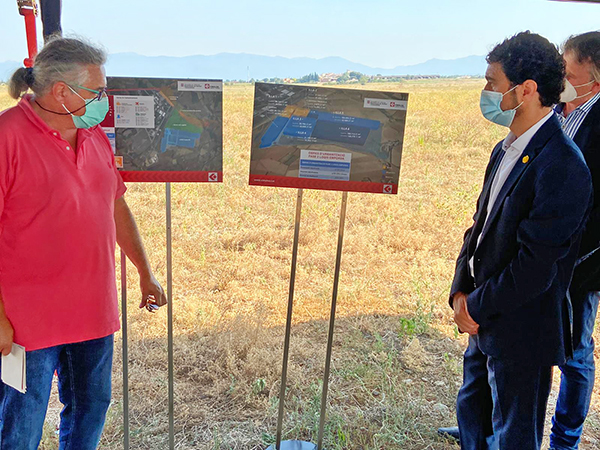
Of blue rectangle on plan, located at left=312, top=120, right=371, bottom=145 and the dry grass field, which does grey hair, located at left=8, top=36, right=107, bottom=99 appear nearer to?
the dry grass field

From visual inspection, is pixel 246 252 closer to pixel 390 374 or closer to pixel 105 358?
pixel 390 374

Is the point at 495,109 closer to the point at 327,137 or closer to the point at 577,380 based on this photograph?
the point at 327,137

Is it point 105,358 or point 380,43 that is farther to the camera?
point 380,43

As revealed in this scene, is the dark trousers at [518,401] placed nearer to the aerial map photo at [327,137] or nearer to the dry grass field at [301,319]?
the aerial map photo at [327,137]

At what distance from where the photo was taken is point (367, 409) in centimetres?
322

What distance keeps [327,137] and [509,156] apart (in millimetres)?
765

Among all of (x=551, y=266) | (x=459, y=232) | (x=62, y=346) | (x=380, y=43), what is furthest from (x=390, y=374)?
(x=380, y=43)

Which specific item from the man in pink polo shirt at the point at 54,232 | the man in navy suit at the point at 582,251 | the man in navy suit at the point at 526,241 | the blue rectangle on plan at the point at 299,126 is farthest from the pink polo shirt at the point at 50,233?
the man in navy suit at the point at 582,251

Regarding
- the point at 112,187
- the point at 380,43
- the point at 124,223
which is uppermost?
the point at 380,43

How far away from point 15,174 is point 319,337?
312 centimetres

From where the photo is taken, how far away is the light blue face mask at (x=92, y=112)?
5.61ft

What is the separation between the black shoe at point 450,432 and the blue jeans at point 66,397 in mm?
1937

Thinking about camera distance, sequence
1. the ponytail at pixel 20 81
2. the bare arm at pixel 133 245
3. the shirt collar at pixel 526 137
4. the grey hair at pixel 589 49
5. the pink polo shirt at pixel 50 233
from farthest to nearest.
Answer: the grey hair at pixel 589 49
the bare arm at pixel 133 245
the shirt collar at pixel 526 137
the ponytail at pixel 20 81
the pink polo shirt at pixel 50 233

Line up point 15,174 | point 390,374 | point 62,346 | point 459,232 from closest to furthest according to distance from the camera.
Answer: point 15,174, point 62,346, point 390,374, point 459,232
